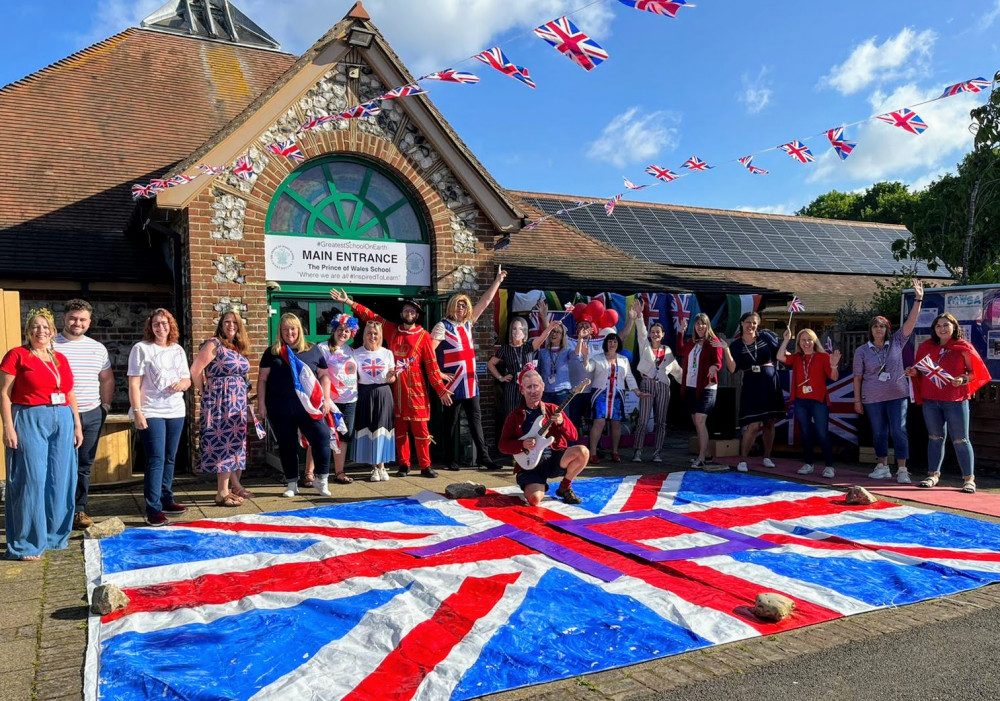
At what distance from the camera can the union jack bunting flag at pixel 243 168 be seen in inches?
338

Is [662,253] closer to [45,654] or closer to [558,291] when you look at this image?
[558,291]

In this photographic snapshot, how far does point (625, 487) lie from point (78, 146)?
11.2m

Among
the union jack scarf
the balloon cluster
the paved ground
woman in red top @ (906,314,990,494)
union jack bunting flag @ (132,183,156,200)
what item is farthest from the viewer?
the balloon cluster

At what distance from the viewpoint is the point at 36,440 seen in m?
5.52

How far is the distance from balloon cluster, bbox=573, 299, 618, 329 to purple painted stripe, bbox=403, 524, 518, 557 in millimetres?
4254

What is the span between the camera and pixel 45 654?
384cm

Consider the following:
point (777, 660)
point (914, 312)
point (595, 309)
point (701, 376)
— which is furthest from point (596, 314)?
point (777, 660)

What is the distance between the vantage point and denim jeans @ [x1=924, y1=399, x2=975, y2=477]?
7809 mm

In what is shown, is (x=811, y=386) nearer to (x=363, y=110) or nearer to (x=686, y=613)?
(x=686, y=613)

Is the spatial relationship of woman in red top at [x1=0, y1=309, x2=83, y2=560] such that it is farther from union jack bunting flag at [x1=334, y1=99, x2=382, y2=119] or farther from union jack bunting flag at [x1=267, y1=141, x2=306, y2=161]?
union jack bunting flag at [x1=334, y1=99, x2=382, y2=119]

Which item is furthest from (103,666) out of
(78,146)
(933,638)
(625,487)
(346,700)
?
(78,146)

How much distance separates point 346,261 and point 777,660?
23.0ft

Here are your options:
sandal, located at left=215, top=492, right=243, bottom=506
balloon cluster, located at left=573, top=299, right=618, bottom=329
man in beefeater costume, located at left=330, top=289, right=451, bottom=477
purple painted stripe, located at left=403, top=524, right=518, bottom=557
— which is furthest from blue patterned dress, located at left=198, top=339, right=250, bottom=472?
balloon cluster, located at left=573, top=299, right=618, bottom=329

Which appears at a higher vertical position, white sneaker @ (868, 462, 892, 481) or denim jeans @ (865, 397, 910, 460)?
denim jeans @ (865, 397, 910, 460)
